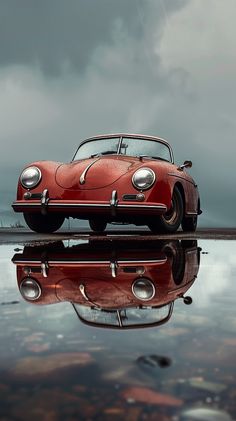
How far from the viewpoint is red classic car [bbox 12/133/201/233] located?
18.1ft

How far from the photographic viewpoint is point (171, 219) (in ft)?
20.7

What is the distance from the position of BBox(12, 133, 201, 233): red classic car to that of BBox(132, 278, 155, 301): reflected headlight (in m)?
→ 3.58

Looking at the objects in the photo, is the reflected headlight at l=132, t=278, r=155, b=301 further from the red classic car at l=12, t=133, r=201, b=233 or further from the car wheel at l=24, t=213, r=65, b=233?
the car wheel at l=24, t=213, r=65, b=233

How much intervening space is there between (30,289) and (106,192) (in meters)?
3.96

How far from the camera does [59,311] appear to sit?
1.31 m

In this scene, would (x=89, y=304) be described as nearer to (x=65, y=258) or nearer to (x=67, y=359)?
(x=67, y=359)

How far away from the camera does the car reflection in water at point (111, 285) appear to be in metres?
1.26

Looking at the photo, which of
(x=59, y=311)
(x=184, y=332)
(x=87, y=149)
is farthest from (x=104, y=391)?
(x=87, y=149)

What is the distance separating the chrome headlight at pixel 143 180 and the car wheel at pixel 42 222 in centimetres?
151

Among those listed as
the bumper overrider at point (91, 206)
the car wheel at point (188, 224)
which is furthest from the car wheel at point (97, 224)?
the bumper overrider at point (91, 206)

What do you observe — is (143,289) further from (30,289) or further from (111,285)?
(30,289)

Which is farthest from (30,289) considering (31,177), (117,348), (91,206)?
(31,177)

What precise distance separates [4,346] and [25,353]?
80 mm

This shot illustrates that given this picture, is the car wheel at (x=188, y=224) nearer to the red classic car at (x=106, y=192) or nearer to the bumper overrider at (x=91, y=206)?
the red classic car at (x=106, y=192)
